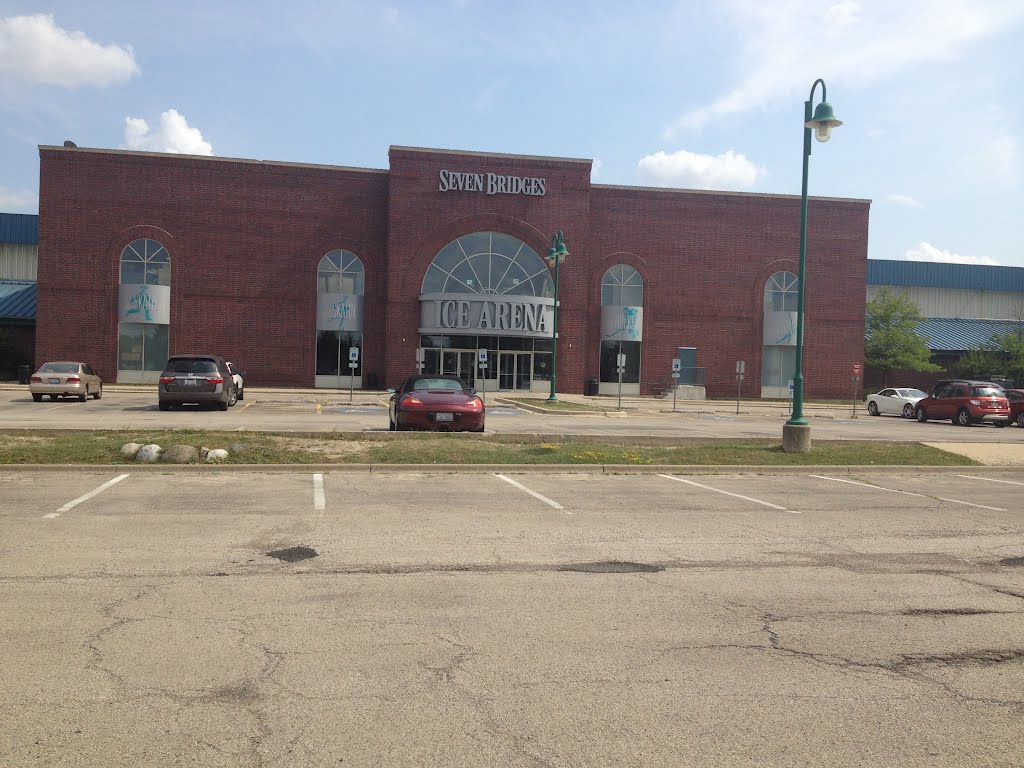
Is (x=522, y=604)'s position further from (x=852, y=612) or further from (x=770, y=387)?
(x=770, y=387)

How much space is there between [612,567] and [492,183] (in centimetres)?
4115

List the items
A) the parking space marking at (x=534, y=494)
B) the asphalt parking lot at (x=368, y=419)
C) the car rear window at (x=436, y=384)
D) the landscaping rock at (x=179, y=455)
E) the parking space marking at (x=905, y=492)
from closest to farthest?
the parking space marking at (x=534, y=494) < the parking space marking at (x=905, y=492) < the landscaping rock at (x=179, y=455) < the car rear window at (x=436, y=384) < the asphalt parking lot at (x=368, y=419)

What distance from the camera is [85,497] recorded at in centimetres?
1061

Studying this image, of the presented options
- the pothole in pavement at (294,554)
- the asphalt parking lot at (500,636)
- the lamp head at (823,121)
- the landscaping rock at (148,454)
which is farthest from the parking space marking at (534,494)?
the lamp head at (823,121)

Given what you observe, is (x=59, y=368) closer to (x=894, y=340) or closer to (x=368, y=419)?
(x=368, y=419)

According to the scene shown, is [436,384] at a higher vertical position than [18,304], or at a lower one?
lower

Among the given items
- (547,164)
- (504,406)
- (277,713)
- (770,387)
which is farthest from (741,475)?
(770,387)

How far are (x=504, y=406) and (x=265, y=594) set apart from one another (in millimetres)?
29942

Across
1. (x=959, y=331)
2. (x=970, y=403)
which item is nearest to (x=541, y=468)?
(x=970, y=403)

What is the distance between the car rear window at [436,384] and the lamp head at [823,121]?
9244 mm

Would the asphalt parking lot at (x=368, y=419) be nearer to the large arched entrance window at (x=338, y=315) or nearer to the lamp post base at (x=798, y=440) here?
the lamp post base at (x=798, y=440)

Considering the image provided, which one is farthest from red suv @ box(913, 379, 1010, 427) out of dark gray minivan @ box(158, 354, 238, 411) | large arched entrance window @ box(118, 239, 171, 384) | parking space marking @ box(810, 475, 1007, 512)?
large arched entrance window @ box(118, 239, 171, 384)

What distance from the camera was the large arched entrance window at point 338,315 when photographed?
153ft

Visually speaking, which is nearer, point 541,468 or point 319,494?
point 319,494
